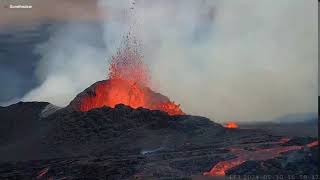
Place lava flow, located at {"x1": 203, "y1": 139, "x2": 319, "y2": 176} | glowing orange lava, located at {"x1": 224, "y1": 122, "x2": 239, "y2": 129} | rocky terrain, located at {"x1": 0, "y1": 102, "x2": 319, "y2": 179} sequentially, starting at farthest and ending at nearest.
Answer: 1. glowing orange lava, located at {"x1": 224, "y1": 122, "x2": 239, "y2": 129}
2. rocky terrain, located at {"x1": 0, "y1": 102, "x2": 319, "y2": 179}
3. lava flow, located at {"x1": 203, "y1": 139, "x2": 319, "y2": 176}

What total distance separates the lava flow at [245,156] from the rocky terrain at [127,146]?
0.39 meters

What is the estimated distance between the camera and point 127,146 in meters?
61.2

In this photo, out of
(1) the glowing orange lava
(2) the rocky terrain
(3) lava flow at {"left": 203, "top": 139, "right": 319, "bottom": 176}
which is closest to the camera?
(3) lava flow at {"left": 203, "top": 139, "right": 319, "bottom": 176}

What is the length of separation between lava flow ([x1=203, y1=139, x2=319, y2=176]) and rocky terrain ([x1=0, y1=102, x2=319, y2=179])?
15.4 inches

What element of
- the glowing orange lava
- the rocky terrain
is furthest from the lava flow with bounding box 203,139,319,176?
the glowing orange lava

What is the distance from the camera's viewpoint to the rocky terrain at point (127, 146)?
43.4 metres

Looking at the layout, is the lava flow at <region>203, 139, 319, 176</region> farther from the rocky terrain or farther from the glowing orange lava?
the glowing orange lava

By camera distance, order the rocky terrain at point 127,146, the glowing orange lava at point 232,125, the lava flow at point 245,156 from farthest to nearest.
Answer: the glowing orange lava at point 232,125 < the rocky terrain at point 127,146 < the lava flow at point 245,156

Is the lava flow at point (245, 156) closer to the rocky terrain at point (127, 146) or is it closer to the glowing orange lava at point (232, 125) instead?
the rocky terrain at point (127, 146)

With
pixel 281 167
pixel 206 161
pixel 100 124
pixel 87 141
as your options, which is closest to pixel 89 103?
pixel 100 124

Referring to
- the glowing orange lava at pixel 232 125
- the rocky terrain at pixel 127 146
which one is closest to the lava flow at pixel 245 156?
the rocky terrain at pixel 127 146

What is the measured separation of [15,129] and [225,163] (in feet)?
145

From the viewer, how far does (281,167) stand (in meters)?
41.0

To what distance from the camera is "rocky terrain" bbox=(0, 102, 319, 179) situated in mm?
Answer: 43375
